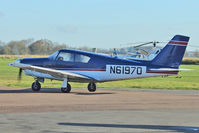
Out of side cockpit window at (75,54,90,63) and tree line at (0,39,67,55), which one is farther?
tree line at (0,39,67,55)

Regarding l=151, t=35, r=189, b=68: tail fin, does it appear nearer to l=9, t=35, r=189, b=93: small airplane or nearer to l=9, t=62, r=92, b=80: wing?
l=9, t=35, r=189, b=93: small airplane

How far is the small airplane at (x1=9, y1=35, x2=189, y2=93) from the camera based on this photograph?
21219 mm

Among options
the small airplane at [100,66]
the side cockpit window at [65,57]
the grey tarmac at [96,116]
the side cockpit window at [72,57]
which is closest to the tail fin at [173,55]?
the small airplane at [100,66]

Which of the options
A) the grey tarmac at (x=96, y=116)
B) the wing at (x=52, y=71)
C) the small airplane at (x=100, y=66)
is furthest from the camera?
the small airplane at (x=100, y=66)

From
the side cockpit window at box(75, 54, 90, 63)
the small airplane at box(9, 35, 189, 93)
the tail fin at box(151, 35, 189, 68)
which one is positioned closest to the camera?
the small airplane at box(9, 35, 189, 93)

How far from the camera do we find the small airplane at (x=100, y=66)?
835 inches

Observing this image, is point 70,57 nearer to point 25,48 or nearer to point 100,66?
point 100,66

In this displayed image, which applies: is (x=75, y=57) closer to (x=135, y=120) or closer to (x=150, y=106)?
(x=150, y=106)

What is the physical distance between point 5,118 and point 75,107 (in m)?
3.46

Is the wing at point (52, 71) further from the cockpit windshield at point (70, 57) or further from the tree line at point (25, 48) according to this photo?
the tree line at point (25, 48)

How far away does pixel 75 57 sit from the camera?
21.9 m

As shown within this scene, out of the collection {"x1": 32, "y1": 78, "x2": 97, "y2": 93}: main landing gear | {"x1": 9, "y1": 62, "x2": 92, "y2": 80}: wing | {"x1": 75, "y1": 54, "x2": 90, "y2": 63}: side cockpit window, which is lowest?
{"x1": 32, "y1": 78, "x2": 97, "y2": 93}: main landing gear

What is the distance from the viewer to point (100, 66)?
21594mm

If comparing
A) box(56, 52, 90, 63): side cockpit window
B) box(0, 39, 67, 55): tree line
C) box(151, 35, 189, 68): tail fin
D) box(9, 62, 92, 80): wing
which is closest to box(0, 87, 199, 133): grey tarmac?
box(9, 62, 92, 80): wing
